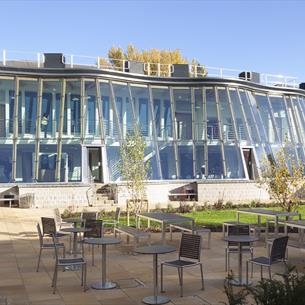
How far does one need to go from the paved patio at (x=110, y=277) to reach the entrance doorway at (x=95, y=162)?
11883 mm

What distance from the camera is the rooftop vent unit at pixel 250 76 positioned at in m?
30.9

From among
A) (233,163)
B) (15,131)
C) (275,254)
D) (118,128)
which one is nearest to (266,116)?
(233,163)

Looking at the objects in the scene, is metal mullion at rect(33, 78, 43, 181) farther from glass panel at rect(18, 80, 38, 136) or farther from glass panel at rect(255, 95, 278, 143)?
glass panel at rect(255, 95, 278, 143)

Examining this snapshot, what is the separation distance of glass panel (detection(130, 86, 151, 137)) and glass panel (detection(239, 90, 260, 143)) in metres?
6.42

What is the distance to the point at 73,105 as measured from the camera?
25.3m

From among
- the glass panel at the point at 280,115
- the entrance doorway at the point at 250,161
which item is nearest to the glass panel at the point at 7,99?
the entrance doorway at the point at 250,161

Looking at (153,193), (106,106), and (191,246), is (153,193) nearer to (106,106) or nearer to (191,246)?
(106,106)

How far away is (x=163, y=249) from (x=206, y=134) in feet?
67.4

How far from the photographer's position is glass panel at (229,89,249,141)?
27.8 meters

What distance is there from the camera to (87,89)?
2553cm

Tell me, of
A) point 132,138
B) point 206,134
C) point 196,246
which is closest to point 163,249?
point 196,246

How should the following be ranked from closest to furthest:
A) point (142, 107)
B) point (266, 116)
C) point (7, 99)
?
1. point (7, 99)
2. point (142, 107)
3. point (266, 116)

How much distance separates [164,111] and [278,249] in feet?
67.4

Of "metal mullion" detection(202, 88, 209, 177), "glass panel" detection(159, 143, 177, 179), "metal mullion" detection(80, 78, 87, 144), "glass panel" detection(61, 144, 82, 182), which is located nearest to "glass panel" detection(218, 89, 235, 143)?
"metal mullion" detection(202, 88, 209, 177)
